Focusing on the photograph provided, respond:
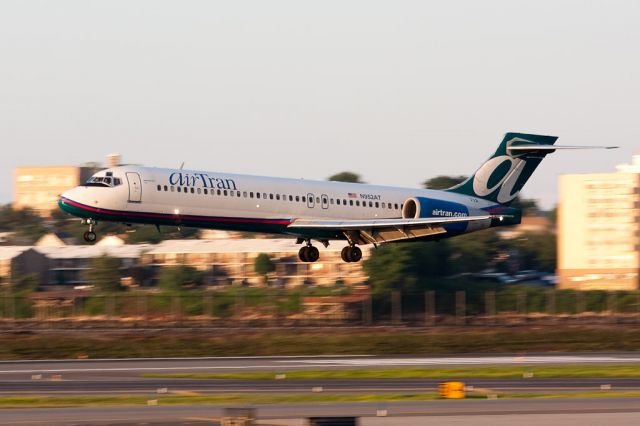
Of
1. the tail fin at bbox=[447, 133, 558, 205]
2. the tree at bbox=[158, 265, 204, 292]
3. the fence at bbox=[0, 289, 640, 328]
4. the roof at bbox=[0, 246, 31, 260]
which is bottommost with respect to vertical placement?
the fence at bbox=[0, 289, 640, 328]

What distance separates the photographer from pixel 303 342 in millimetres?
47562

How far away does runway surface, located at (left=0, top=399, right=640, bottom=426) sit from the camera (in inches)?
950

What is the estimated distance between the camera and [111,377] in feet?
115

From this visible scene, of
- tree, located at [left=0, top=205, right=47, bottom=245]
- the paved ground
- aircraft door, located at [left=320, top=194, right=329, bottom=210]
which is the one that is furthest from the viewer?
tree, located at [left=0, top=205, right=47, bottom=245]

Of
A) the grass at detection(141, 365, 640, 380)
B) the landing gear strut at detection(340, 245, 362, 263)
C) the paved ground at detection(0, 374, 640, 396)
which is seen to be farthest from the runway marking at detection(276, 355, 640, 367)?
the landing gear strut at detection(340, 245, 362, 263)

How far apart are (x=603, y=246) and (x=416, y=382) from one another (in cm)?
5763

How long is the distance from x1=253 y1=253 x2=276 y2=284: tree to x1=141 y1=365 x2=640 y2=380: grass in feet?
174

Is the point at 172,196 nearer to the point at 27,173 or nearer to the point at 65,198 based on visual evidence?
the point at 65,198

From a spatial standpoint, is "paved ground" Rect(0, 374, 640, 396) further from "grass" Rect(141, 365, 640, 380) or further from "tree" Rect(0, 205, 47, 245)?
"tree" Rect(0, 205, 47, 245)

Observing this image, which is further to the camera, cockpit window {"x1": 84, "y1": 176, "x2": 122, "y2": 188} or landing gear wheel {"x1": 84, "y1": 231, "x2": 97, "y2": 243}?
landing gear wheel {"x1": 84, "y1": 231, "x2": 97, "y2": 243}

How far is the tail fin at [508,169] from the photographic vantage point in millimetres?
53750

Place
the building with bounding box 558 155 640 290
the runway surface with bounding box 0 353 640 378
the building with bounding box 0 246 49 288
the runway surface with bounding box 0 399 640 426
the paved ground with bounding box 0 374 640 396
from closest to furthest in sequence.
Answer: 1. the runway surface with bounding box 0 399 640 426
2. the paved ground with bounding box 0 374 640 396
3. the runway surface with bounding box 0 353 640 378
4. the building with bounding box 558 155 640 290
5. the building with bounding box 0 246 49 288

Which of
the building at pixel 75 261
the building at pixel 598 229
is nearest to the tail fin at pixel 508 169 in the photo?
the building at pixel 598 229

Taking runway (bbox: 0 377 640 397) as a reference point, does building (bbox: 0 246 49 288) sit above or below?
above
